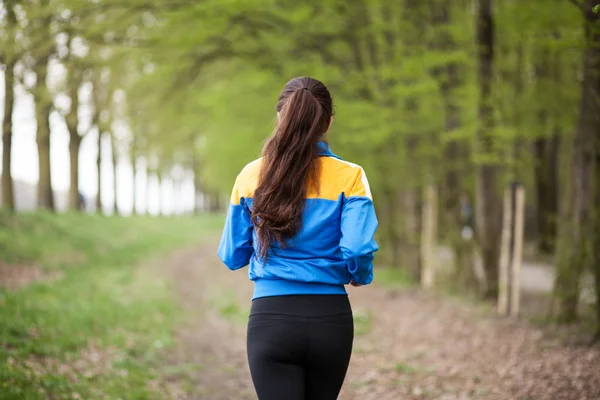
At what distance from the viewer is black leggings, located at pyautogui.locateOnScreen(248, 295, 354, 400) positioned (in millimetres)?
2496

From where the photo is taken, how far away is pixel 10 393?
15.3ft

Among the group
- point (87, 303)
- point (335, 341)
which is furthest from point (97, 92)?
point (335, 341)

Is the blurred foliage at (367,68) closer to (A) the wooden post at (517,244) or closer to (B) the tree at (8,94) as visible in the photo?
(B) the tree at (8,94)

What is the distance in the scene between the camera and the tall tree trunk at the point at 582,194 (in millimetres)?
7117

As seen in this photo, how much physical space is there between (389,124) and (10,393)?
884 cm

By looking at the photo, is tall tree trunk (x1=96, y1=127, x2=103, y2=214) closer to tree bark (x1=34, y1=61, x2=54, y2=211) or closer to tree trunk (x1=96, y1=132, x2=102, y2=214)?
tree trunk (x1=96, y1=132, x2=102, y2=214)

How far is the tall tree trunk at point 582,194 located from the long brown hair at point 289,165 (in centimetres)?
528

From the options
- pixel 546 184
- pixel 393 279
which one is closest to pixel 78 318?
pixel 393 279

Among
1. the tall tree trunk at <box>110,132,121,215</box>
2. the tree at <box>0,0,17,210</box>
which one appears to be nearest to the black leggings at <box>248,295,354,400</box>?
the tree at <box>0,0,17,210</box>

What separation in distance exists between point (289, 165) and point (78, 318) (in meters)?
6.67

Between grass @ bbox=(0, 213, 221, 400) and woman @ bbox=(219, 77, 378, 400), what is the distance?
3117mm

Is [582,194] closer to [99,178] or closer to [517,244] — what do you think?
[517,244]

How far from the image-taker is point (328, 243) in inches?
102

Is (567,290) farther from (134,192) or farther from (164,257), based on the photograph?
(134,192)
